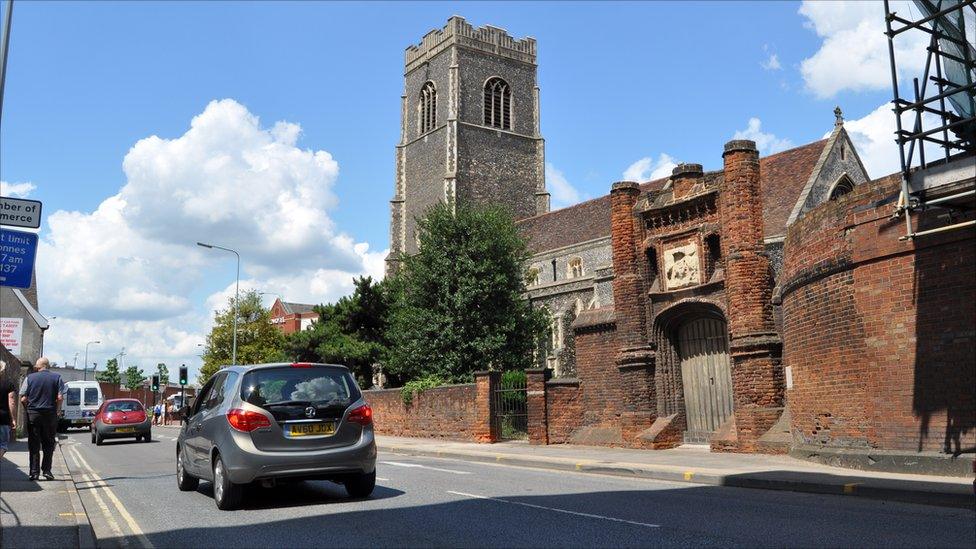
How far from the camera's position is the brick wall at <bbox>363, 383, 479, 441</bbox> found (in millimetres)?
26016

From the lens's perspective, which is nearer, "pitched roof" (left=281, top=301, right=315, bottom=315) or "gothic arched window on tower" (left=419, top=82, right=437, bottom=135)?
"gothic arched window on tower" (left=419, top=82, right=437, bottom=135)

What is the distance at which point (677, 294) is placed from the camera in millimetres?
19875

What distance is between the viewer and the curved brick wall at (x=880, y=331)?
1145 centimetres

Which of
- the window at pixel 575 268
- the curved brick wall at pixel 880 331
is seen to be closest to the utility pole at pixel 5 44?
the curved brick wall at pixel 880 331

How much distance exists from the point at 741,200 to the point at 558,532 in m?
12.6

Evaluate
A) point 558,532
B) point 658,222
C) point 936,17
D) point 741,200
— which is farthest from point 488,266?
point 558,532

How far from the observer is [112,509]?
31.5 ft

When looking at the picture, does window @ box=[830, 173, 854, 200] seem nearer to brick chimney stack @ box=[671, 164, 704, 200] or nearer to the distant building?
brick chimney stack @ box=[671, 164, 704, 200]

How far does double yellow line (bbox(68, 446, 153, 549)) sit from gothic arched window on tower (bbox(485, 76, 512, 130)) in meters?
54.7

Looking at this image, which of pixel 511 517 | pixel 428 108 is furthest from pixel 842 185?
pixel 428 108

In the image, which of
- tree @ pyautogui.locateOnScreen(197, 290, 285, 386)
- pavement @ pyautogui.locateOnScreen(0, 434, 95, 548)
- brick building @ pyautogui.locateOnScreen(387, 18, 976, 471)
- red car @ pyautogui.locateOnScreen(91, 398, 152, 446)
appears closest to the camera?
pavement @ pyautogui.locateOnScreen(0, 434, 95, 548)

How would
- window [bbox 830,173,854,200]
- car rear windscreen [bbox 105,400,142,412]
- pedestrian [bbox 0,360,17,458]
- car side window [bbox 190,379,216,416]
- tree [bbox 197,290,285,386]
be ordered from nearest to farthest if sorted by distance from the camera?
car side window [bbox 190,379,216,416], pedestrian [bbox 0,360,17,458], car rear windscreen [bbox 105,400,142,412], window [bbox 830,173,854,200], tree [bbox 197,290,285,386]

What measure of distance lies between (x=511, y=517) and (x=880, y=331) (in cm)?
743

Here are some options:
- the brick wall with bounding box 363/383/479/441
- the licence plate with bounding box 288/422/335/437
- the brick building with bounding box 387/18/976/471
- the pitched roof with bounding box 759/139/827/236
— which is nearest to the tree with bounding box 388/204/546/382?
the brick wall with bounding box 363/383/479/441
